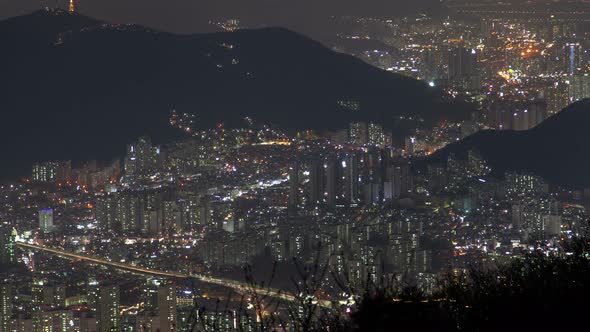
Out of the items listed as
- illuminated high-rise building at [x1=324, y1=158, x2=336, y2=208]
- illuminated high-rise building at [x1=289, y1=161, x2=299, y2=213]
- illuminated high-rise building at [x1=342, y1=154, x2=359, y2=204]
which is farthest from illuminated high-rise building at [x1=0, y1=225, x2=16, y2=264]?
illuminated high-rise building at [x1=342, y1=154, x2=359, y2=204]

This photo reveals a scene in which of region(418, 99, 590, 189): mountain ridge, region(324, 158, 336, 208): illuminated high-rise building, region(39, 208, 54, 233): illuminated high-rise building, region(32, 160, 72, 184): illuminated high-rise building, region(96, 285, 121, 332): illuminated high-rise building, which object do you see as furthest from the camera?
region(32, 160, 72, 184): illuminated high-rise building

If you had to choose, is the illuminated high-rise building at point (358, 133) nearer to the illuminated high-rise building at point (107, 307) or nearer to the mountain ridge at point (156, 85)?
Answer: the mountain ridge at point (156, 85)

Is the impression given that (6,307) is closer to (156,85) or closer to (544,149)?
(544,149)

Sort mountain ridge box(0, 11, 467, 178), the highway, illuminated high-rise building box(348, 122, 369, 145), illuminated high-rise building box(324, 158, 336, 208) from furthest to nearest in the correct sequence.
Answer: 1. mountain ridge box(0, 11, 467, 178)
2. illuminated high-rise building box(348, 122, 369, 145)
3. illuminated high-rise building box(324, 158, 336, 208)
4. the highway

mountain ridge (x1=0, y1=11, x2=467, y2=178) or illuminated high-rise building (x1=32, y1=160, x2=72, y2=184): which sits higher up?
mountain ridge (x1=0, y1=11, x2=467, y2=178)

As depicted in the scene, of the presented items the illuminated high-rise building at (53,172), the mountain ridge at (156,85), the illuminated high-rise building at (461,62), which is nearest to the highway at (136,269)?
the illuminated high-rise building at (53,172)

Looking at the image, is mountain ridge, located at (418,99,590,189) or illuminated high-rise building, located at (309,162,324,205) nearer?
illuminated high-rise building, located at (309,162,324,205)

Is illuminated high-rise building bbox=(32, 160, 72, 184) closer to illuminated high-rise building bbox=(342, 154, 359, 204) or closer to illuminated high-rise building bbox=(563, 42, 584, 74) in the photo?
illuminated high-rise building bbox=(342, 154, 359, 204)

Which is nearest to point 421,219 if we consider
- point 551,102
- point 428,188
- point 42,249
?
point 428,188

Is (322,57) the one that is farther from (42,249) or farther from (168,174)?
(42,249)

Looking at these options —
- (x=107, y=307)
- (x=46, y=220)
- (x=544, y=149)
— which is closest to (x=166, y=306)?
(x=107, y=307)

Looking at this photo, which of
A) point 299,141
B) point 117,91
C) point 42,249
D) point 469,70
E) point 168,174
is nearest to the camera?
point 42,249
